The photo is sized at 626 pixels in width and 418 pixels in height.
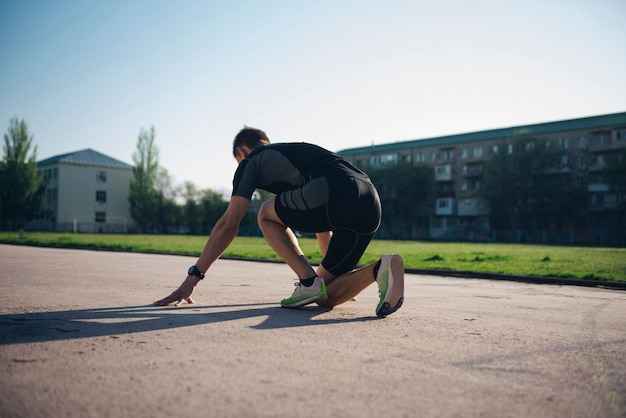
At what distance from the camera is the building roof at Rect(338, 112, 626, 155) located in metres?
63.3

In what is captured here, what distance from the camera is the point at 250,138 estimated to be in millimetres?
4629

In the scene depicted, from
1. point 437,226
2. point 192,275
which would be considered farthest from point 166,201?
point 192,275

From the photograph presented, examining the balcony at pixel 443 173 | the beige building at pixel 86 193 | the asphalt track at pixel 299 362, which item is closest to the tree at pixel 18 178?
the beige building at pixel 86 193

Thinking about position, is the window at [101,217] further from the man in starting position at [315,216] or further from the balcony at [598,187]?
the man in starting position at [315,216]

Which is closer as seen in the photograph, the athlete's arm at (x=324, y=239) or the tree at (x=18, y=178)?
the athlete's arm at (x=324, y=239)

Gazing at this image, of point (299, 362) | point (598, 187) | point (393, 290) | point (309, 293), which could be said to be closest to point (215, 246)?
point (309, 293)

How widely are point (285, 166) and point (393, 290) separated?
1.32 meters

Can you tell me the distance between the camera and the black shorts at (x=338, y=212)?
13.2 ft

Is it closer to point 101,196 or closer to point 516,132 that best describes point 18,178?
point 101,196

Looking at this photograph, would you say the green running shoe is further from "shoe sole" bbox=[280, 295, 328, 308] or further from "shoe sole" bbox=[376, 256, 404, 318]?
"shoe sole" bbox=[376, 256, 404, 318]

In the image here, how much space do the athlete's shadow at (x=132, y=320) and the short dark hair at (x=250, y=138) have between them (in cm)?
143

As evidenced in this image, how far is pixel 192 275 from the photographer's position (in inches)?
167

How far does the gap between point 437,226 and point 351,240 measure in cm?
7499

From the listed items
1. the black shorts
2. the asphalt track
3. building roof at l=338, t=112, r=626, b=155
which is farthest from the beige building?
the asphalt track
